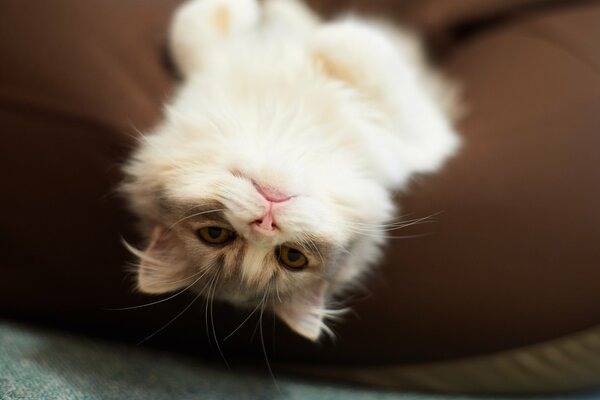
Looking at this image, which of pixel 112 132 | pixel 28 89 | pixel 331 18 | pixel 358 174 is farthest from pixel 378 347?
pixel 331 18

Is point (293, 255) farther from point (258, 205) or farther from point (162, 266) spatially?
point (162, 266)

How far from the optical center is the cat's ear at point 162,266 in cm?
105

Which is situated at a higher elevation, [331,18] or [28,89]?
[331,18]

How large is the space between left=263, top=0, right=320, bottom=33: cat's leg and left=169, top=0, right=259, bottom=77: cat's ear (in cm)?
23

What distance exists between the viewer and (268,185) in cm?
91

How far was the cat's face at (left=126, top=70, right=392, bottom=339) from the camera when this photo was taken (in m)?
0.91

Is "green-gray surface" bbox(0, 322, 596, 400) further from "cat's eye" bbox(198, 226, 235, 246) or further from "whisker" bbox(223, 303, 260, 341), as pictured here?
"cat's eye" bbox(198, 226, 235, 246)

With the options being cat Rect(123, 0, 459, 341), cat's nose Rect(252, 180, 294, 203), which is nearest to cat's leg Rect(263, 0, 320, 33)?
cat Rect(123, 0, 459, 341)

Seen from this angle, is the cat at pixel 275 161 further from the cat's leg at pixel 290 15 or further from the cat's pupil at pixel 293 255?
the cat's leg at pixel 290 15

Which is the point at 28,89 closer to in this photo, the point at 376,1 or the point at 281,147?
the point at 281,147

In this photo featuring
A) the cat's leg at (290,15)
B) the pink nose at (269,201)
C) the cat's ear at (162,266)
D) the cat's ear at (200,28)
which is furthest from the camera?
the cat's leg at (290,15)

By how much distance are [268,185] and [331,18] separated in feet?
3.11

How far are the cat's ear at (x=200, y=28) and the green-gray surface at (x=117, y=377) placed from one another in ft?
2.15

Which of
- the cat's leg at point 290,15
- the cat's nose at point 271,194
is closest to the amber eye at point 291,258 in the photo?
the cat's nose at point 271,194
